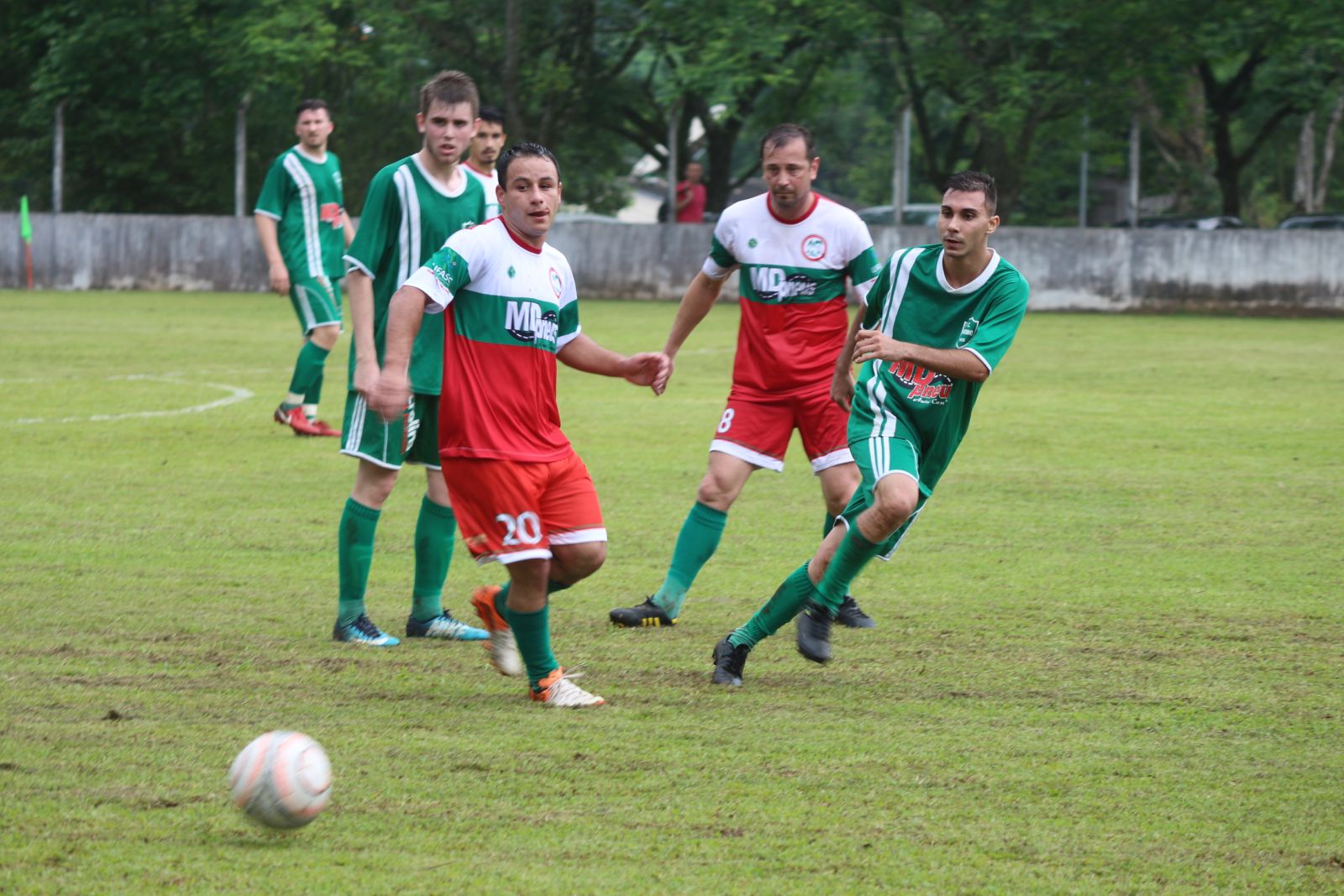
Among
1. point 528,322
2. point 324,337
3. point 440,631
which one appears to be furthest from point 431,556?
point 324,337

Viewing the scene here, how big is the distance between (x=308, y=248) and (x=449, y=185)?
18.8 ft

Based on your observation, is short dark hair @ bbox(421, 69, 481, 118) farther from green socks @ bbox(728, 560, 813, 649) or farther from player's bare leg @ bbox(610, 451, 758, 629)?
green socks @ bbox(728, 560, 813, 649)

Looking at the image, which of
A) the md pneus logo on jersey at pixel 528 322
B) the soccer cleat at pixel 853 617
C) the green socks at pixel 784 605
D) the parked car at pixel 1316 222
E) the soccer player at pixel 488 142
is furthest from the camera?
the parked car at pixel 1316 222

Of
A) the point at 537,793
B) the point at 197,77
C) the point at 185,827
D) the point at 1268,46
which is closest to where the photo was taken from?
the point at 185,827

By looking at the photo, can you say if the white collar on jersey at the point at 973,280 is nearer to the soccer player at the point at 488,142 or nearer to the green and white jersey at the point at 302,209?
the soccer player at the point at 488,142

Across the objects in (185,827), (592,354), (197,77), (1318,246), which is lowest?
(185,827)

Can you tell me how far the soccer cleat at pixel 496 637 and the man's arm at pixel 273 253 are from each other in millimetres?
6137

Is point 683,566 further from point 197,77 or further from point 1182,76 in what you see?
point 197,77

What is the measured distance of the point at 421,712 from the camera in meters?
4.93

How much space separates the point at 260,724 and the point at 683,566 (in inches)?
84.4

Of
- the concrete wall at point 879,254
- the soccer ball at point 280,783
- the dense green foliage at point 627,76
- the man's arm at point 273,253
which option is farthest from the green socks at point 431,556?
the dense green foliage at point 627,76

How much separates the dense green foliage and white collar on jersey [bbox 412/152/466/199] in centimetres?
2207

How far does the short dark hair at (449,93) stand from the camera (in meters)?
5.89

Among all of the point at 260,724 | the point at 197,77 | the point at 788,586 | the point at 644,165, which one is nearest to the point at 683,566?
the point at 788,586
